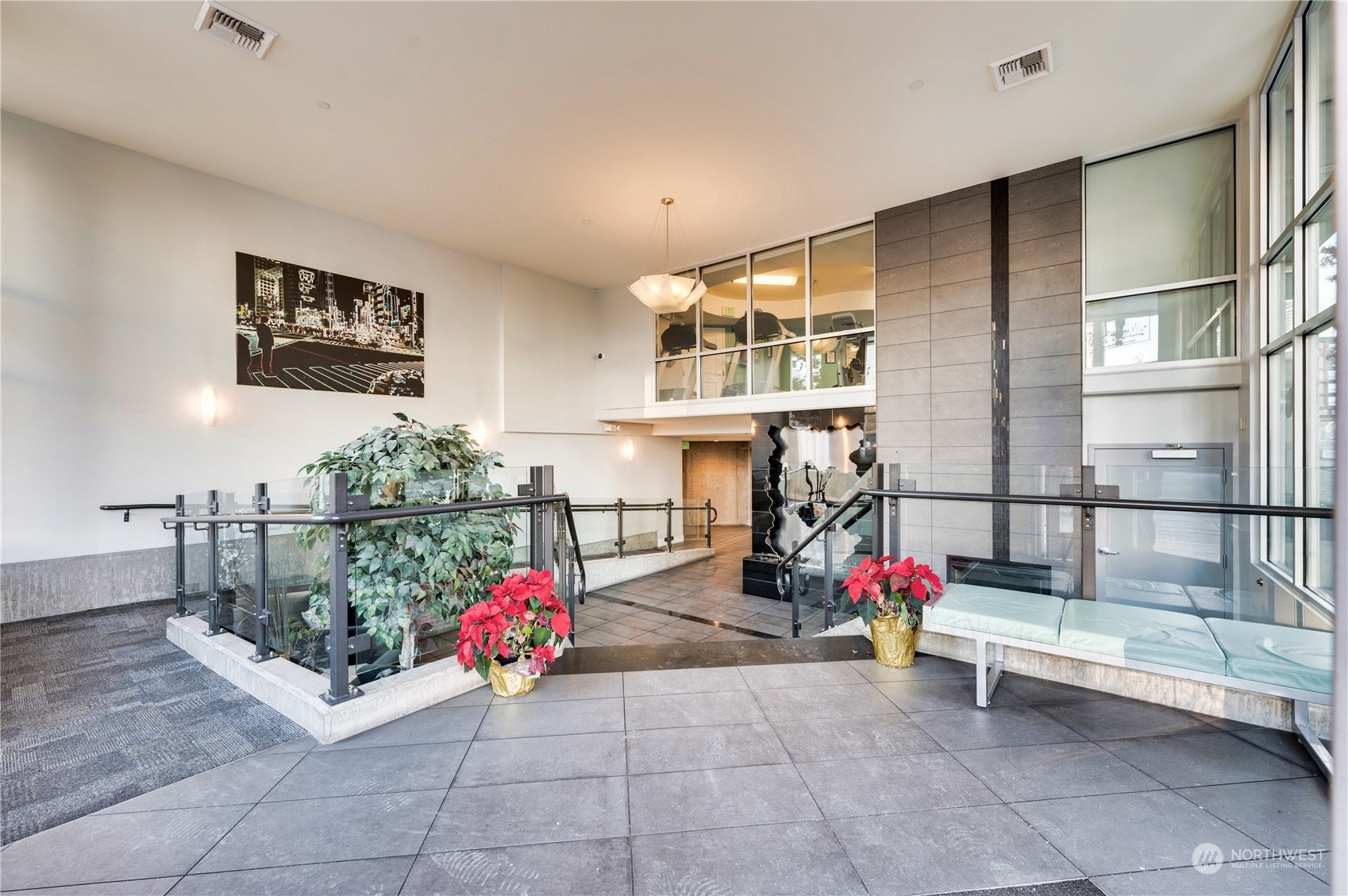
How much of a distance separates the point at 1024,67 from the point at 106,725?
6746mm

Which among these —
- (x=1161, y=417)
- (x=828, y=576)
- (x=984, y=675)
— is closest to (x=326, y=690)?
(x=984, y=675)

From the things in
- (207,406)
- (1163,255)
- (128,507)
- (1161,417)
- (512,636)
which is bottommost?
(512,636)

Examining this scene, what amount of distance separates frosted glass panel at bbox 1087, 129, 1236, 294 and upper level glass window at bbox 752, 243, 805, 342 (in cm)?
312

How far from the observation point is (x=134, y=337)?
493 centimetres

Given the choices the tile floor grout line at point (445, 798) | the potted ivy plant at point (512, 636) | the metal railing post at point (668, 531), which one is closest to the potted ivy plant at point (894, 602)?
the potted ivy plant at point (512, 636)

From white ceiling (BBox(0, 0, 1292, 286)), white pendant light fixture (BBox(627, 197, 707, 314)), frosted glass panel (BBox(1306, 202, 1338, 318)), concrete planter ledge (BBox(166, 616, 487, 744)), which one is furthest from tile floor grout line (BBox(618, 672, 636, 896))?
frosted glass panel (BBox(1306, 202, 1338, 318))

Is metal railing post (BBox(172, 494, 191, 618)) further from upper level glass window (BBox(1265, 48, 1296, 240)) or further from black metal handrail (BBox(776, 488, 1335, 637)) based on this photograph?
upper level glass window (BBox(1265, 48, 1296, 240))

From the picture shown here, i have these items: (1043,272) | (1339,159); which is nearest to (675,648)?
(1339,159)

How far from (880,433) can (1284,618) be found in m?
4.23

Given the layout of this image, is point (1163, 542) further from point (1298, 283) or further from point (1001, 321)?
point (1001, 321)

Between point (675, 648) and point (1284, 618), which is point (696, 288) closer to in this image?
point (675, 648)

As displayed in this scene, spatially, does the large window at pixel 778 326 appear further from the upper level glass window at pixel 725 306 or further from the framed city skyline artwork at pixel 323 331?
the framed city skyline artwork at pixel 323 331

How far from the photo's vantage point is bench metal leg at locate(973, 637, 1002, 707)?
240cm

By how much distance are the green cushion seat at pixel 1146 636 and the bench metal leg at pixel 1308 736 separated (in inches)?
12.3
